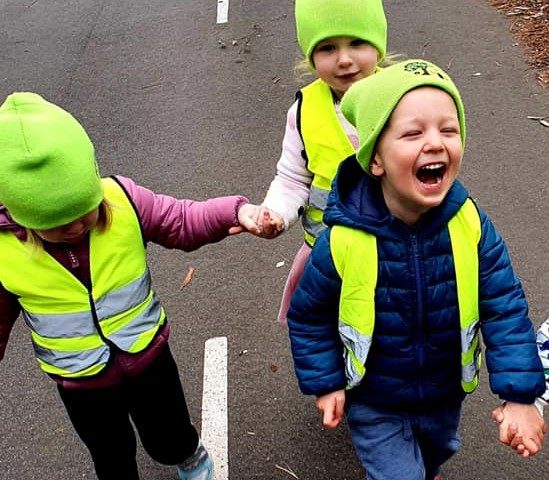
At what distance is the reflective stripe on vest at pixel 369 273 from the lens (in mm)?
2141

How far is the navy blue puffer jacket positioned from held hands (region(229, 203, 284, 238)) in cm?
32

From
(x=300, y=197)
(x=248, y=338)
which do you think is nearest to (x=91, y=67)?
(x=248, y=338)

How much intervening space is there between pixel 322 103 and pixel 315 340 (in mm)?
919

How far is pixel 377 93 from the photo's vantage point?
206 cm

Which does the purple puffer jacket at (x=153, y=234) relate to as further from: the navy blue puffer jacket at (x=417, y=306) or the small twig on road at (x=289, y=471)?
the small twig on road at (x=289, y=471)

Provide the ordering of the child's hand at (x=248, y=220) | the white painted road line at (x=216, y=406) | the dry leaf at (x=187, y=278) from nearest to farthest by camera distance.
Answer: the child's hand at (x=248, y=220) → the white painted road line at (x=216, y=406) → the dry leaf at (x=187, y=278)

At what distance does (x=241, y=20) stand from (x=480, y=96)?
345 centimetres

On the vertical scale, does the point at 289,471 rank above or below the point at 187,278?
above

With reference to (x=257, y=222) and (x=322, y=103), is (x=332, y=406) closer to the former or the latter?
(x=257, y=222)

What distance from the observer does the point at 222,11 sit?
29.5 feet

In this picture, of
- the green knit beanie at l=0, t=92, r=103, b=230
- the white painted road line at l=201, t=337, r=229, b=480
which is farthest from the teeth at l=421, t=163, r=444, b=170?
the white painted road line at l=201, t=337, r=229, b=480

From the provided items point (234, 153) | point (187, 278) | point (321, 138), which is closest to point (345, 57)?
point (321, 138)

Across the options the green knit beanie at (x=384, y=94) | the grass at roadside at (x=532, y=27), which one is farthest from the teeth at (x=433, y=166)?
the grass at roadside at (x=532, y=27)

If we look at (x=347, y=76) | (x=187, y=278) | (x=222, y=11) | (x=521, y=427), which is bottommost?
(x=222, y=11)
